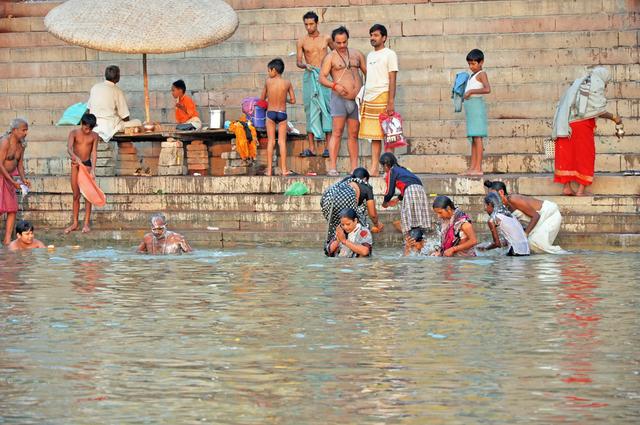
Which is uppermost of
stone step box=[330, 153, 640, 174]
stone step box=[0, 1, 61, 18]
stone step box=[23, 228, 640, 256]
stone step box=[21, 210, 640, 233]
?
stone step box=[0, 1, 61, 18]

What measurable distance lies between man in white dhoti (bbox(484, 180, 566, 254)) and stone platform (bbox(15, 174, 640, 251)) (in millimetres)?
384

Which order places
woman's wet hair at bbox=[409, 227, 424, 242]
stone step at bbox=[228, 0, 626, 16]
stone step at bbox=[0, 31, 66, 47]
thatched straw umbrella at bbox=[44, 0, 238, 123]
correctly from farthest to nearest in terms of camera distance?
stone step at bbox=[0, 31, 66, 47]
stone step at bbox=[228, 0, 626, 16]
thatched straw umbrella at bbox=[44, 0, 238, 123]
woman's wet hair at bbox=[409, 227, 424, 242]

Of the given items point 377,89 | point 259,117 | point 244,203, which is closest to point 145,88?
point 259,117

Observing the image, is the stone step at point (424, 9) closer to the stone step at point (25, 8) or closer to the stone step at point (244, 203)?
the stone step at point (25, 8)

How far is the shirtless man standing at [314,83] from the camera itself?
1530 cm

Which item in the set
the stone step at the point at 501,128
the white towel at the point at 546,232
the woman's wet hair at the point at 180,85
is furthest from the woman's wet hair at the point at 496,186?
the woman's wet hair at the point at 180,85

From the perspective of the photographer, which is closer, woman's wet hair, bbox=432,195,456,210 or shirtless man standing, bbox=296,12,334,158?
woman's wet hair, bbox=432,195,456,210

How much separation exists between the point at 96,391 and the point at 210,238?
286 inches

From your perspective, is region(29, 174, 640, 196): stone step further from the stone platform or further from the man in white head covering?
the man in white head covering

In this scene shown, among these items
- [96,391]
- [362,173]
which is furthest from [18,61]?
[96,391]

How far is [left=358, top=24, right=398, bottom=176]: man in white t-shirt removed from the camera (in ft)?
47.4

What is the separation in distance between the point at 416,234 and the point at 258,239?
169cm

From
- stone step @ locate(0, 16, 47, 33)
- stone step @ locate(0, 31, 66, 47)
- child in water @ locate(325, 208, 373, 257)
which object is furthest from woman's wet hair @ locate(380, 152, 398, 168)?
stone step @ locate(0, 16, 47, 33)

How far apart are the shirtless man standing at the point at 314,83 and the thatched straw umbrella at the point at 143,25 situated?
0.85 meters
